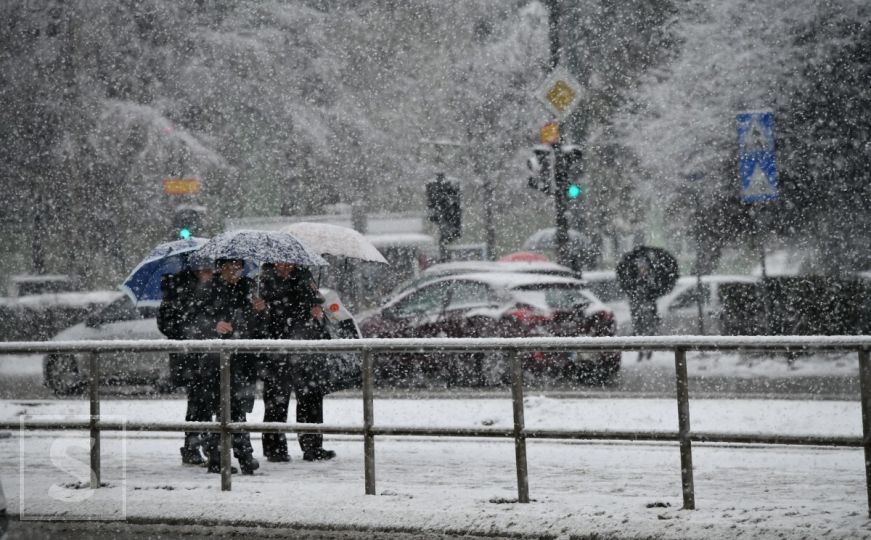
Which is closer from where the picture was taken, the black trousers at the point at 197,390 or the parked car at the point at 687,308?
the black trousers at the point at 197,390

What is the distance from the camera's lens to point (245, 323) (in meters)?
9.26

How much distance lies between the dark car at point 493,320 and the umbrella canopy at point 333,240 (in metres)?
5.47

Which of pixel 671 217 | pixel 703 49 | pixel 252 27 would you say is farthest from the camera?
pixel 252 27

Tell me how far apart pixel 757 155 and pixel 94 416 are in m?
10.7

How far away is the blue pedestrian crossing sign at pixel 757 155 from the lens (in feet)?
53.0

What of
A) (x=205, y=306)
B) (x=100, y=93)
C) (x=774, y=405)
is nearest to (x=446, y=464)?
(x=205, y=306)

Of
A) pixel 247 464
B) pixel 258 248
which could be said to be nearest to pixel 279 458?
pixel 247 464

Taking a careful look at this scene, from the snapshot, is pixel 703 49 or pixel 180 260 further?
pixel 703 49

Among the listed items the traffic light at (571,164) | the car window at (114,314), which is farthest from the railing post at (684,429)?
the traffic light at (571,164)

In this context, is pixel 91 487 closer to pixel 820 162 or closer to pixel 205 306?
pixel 205 306

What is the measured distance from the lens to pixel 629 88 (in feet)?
110

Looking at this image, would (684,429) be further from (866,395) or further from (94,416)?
(94,416)

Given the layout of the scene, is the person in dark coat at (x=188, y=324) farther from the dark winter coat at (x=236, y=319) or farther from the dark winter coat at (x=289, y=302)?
the dark winter coat at (x=289, y=302)

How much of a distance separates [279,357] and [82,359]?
8755 millimetres
